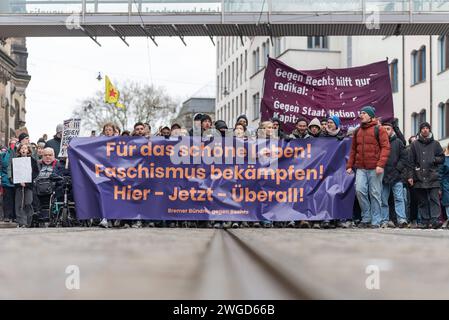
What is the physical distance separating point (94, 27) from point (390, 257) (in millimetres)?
15513

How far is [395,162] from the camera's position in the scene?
10.8 m

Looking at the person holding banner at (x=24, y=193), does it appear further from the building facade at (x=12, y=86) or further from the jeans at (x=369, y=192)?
the building facade at (x=12, y=86)

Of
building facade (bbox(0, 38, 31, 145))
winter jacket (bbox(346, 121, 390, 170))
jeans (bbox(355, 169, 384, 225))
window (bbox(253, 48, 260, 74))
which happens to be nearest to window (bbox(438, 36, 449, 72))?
winter jacket (bbox(346, 121, 390, 170))

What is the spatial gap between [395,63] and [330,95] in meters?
23.3

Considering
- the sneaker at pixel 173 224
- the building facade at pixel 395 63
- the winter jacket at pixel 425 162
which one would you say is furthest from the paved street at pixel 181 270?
the building facade at pixel 395 63

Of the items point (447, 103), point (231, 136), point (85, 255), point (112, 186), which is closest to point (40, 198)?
point (112, 186)

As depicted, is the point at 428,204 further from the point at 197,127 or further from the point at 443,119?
the point at 443,119

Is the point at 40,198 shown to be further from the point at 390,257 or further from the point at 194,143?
the point at 390,257

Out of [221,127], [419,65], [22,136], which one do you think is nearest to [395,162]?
[221,127]

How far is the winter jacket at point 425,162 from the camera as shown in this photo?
11.6 meters

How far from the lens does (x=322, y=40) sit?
45562mm

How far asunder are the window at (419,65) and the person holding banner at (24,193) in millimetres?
22701

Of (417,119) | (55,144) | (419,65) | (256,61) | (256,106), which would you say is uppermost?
(256,61)

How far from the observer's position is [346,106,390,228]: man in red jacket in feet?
31.8
